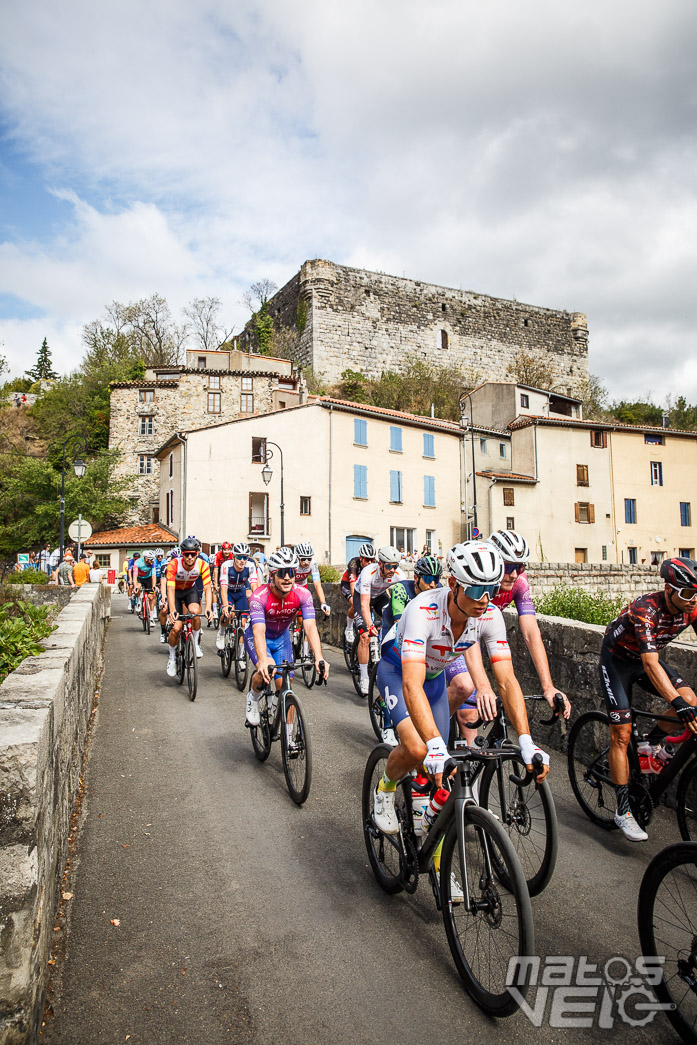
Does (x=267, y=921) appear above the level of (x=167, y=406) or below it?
below

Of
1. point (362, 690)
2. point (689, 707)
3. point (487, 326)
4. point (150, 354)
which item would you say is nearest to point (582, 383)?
point (487, 326)

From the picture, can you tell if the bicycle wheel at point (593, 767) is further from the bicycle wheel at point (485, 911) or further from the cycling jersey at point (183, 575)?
the cycling jersey at point (183, 575)

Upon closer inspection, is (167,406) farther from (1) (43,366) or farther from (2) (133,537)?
(1) (43,366)

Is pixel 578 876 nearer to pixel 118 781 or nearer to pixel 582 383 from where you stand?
pixel 118 781

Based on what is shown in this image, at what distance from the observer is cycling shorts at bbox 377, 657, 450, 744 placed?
3961 millimetres

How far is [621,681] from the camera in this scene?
4742 millimetres

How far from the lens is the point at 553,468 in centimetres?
A: 4294

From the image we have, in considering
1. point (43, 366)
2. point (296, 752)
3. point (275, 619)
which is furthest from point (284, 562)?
point (43, 366)

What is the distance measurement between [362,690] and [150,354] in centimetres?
5571

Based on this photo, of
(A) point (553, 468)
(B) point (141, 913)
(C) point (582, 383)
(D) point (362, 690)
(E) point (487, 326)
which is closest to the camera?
(B) point (141, 913)

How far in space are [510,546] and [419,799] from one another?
1.95 m

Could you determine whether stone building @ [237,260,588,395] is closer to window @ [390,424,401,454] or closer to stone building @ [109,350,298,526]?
stone building @ [109,350,298,526]

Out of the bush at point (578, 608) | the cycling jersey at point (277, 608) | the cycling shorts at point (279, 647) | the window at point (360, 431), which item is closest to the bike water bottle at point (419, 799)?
the cycling jersey at point (277, 608)

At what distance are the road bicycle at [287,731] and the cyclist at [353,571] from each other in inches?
126
